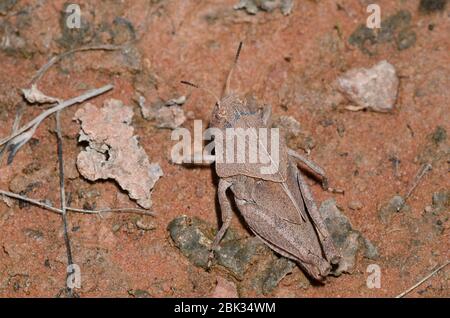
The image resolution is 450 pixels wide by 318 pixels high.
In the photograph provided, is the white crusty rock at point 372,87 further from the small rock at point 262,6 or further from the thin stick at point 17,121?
Answer: the thin stick at point 17,121

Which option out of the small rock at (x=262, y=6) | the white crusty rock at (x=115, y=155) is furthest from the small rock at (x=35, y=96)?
the small rock at (x=262, y=6)

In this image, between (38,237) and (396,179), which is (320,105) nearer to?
(396,179)

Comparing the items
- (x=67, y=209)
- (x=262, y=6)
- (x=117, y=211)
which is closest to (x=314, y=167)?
(x=262, y=6)

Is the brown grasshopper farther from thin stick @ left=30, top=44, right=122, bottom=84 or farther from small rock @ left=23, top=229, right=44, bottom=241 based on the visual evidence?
small rock @ left=23, top=229, right=44, bottom=241
